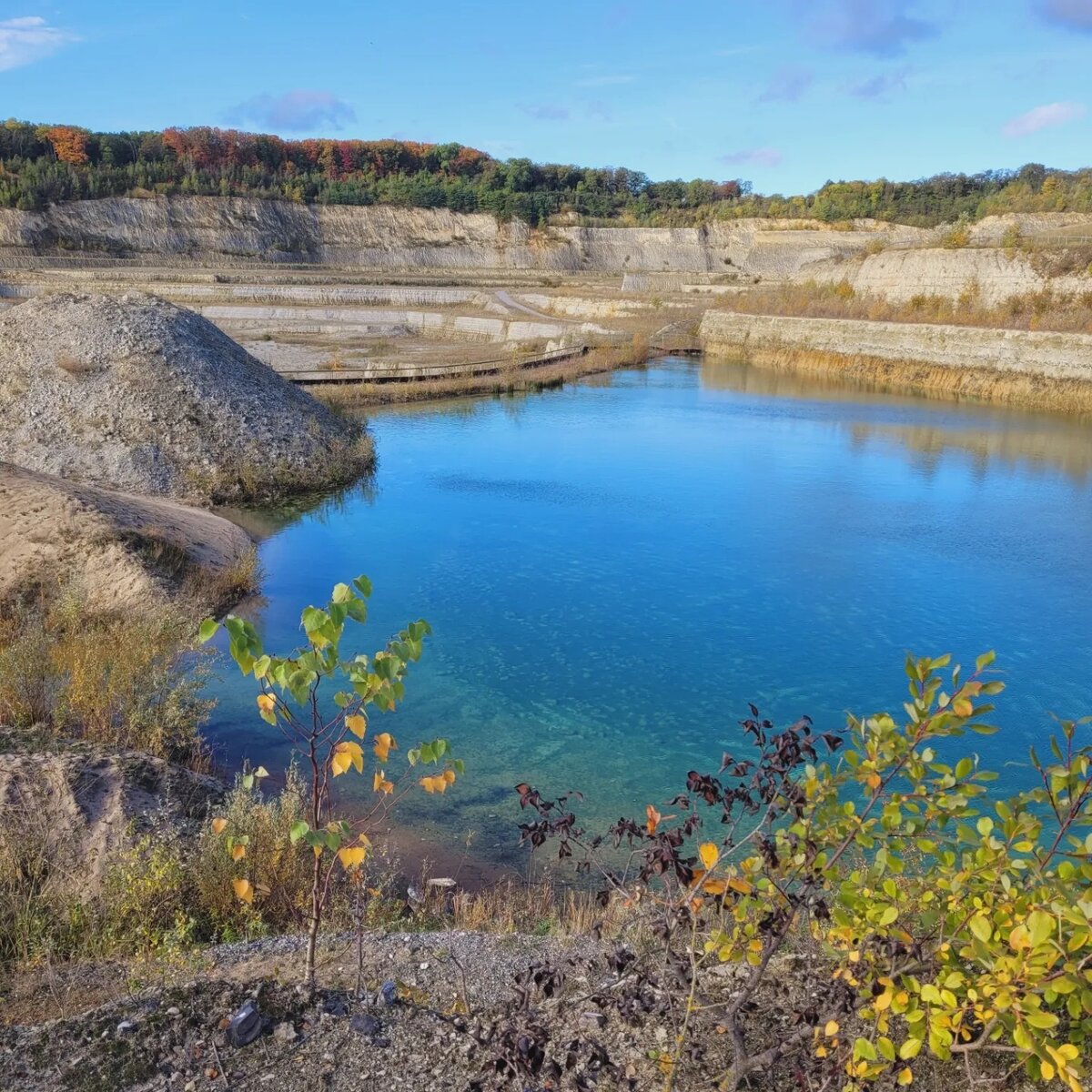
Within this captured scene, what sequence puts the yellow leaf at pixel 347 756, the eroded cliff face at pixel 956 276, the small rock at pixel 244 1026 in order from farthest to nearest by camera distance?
the eroded cliff face at pixel 956 276 < the small rock at pixel 244 1026 < the yellow leaf at pixel 347 756

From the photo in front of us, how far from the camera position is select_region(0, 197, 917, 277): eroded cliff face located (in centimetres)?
6975

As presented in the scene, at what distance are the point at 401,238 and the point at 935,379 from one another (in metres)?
59.1

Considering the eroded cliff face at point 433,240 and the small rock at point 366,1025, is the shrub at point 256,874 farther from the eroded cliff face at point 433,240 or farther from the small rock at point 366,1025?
the eroded cliff face at point 433,240

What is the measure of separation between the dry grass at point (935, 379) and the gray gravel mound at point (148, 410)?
23010mm

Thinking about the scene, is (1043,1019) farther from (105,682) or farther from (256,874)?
(105,682)

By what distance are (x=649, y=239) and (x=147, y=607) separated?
7972 cm

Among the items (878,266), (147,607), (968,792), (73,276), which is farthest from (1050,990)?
(73,276)

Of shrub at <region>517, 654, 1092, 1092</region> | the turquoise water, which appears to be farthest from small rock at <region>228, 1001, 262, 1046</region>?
the turquoise water

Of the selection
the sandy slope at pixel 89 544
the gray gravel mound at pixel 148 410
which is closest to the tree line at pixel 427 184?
the gray gravel mound at pixel 148 410

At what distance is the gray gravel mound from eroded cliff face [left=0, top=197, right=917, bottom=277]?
178ft

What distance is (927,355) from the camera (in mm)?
35875

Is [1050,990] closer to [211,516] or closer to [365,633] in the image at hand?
[365,633]

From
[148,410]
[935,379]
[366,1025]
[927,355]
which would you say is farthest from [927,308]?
[366,1025]

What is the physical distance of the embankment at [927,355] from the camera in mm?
30953
